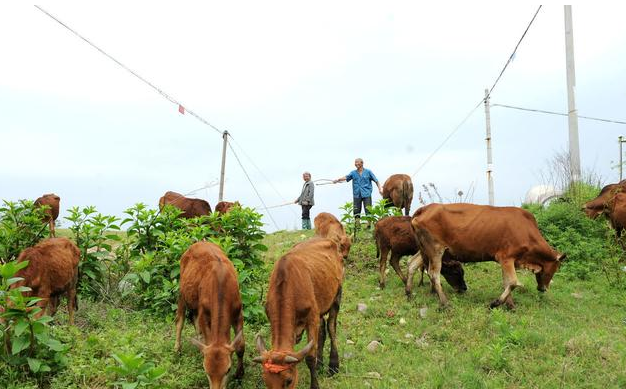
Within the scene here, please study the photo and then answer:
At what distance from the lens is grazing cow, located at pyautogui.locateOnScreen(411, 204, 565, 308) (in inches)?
371

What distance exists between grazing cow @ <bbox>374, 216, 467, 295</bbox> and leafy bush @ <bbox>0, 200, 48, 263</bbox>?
6.38 meters

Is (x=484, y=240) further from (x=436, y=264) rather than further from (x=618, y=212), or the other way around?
(x=618, y=212)

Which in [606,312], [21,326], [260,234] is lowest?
[606,312]

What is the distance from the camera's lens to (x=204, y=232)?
28.7 ft

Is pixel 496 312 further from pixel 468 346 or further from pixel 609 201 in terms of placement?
pixel 609 201

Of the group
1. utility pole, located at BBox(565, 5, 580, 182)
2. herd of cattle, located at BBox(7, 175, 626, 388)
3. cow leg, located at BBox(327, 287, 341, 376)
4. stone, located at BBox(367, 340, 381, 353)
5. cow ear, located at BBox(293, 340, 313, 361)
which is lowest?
stone, located at BBox(367, 340, 381, 353)

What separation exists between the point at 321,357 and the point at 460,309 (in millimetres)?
3177

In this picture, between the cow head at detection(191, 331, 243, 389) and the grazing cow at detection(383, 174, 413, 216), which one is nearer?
the cow head at detection(191, 331, 243, 389)

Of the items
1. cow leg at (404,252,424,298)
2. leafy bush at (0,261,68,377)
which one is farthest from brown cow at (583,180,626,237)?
leafy bush at (0,261,68,377)

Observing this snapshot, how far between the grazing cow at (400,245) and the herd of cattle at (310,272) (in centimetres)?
2

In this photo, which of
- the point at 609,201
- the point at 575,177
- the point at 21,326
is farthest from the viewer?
the point at 575,177

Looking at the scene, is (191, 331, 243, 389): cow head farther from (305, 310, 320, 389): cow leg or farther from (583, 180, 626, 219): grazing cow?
(583, 180, 626, 219): grazing cow

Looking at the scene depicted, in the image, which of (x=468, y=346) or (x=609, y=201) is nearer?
(x=468, y=346)

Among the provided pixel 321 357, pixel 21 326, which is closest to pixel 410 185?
pixel 321 357
